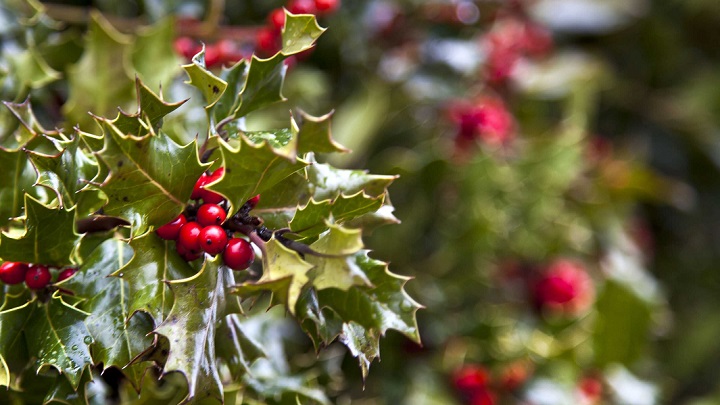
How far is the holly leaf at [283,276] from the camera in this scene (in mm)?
487

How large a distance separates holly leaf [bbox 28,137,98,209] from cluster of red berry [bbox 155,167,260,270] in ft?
0.28

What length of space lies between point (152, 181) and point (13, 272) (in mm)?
176

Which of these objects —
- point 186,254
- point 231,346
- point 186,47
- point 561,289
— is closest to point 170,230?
point 186,254

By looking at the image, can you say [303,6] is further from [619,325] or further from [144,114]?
[619,325]

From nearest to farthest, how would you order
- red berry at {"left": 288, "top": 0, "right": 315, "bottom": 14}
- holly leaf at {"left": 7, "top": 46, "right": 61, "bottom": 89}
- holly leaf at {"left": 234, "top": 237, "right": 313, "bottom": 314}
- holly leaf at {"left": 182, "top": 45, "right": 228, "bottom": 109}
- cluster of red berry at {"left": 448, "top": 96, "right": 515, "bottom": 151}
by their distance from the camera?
holly leaf at {"left": 234, "top": 237, "right": 313, "bottom": 314} < holly leaf at {"left": 182, "top": 45, "right": 228, "bottom": 109} < holly leaf at {"left": 7, "top": 46, "right": 61, "bottom": 89} < red berry at {"left": 288, "top": 0, "right": 315, "bottom": 14} < cluster of red berry at {"left": 448, "top": 96, "right": 515, "bottom": 151}

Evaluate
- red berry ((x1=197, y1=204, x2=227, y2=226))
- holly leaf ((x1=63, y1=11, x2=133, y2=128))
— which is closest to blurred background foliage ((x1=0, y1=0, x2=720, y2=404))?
holly leaf ((x1=63, y1=11, x2=133, y2=128))

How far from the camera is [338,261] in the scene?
0.51 m

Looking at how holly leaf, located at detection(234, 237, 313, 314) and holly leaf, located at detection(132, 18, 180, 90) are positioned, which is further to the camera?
holly leaf, located at detection(132, 18, 180, 90)

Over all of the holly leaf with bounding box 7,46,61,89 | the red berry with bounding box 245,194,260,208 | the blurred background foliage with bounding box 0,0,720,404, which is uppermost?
the red berry with bounding box 245,194,260,208

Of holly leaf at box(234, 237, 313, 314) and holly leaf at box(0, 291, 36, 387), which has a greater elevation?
holly leaf at box(234, 237, 313, 314)

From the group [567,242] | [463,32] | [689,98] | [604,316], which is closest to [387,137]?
[463,32]

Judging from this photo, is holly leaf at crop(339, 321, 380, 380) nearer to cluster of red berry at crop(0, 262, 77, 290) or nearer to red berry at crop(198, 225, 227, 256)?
red berry at crop(198, 225, 227, 256)

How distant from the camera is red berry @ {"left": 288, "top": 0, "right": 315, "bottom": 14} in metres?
0.87

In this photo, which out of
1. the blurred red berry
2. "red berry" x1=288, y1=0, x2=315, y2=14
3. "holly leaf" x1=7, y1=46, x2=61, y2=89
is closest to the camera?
"holly leaf" x1=7, y1=46, x2=61, y2=89
